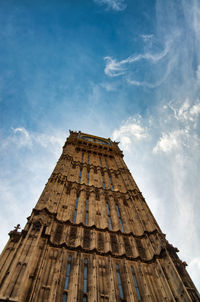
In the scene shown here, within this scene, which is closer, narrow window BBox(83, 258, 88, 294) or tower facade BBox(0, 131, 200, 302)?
tower facade BBox(0, 131, 200, 302)

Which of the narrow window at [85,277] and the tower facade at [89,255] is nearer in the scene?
the tower facade at [89,255]

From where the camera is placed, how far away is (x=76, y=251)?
15086mm

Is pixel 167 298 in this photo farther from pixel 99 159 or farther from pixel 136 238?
pixel 99 159

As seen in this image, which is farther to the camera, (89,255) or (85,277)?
(89,255)

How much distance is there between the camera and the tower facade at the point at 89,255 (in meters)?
11.9

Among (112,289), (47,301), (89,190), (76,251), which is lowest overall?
(47,301)

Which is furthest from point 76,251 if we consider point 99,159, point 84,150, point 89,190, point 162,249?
point 84,150

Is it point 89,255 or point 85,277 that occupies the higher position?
point 89,255

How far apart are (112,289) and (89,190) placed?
12721mm

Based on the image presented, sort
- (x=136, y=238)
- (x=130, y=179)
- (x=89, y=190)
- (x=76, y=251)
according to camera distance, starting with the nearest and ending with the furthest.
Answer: (x=76, y=251) → (x=136, y=238) → (x=89, y=190) → (x=130, y=179)

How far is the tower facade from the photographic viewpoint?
38.9 feet

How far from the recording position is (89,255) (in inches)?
595

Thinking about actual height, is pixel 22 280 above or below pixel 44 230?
below

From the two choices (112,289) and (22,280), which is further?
(112,289)
